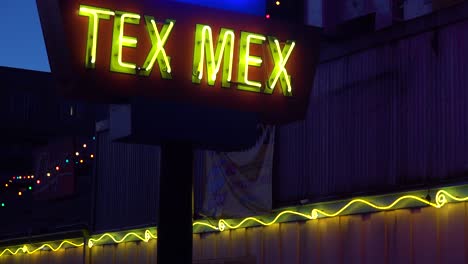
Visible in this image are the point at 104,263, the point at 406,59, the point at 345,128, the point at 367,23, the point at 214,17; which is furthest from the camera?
the point at 104,263

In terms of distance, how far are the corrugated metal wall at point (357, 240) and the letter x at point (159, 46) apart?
452 cm

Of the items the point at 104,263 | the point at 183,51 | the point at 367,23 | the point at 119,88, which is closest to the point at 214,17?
the point at 183,51

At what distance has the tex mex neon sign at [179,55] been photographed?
10555 millimetres

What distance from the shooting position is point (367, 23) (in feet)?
56.2

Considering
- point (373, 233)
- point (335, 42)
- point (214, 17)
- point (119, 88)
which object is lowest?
point (373, 233)

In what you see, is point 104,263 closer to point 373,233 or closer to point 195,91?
point 373,233

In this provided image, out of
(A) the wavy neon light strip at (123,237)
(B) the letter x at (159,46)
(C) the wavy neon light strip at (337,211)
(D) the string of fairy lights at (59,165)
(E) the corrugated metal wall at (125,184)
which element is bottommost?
(C) the wavy neon light strip at (337,211)

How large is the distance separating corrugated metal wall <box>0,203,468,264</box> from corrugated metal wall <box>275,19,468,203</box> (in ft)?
1.60

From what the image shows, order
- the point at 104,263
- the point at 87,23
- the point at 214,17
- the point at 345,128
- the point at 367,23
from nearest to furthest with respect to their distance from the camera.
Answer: the point at 87,23 → the point at 214,17 → the point at 345,128 → the point at 367,23 → the point at 104,263

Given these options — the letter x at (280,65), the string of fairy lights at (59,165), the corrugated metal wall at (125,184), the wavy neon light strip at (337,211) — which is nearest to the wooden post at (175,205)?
the letter x at (280,65)

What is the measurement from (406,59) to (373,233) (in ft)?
8.65

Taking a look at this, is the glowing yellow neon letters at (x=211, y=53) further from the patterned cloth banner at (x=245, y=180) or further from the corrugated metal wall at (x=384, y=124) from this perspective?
the patterned cloth banner at (x=245, y=180)

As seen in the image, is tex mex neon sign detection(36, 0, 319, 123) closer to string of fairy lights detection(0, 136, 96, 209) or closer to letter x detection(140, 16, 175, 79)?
letter x detection(140, 16, 175, 79)

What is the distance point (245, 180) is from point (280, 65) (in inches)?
200
